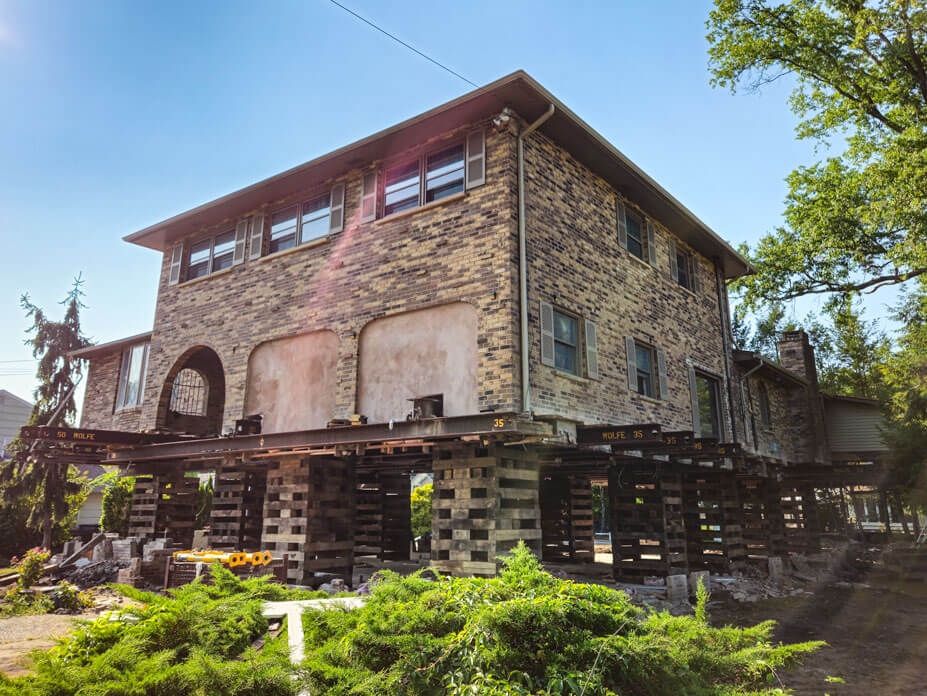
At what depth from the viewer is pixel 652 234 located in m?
16.5

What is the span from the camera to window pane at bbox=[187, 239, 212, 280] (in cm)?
1722

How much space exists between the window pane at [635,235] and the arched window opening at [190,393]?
1416 cm

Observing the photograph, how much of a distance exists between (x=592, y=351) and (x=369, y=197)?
238 inches

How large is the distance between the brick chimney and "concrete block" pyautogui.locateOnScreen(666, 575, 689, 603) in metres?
13.5

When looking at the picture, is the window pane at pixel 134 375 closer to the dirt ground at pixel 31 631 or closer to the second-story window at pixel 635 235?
the dirt ground at pixel 31 631

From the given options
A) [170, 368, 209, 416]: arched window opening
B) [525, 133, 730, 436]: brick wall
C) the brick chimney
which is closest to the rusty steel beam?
[525, 133, 730, 436]: brick wall

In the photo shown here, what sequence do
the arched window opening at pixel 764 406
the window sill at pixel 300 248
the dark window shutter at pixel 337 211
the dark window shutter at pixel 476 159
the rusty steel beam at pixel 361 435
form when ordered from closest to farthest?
the rusty steel beam at pixel 361 435 → the dark window shutter at pixel 476 159 → the dark window shutter at pixel 337 211 → the window sill at pixel 300 248 → the arched window opening at pixel 764 406

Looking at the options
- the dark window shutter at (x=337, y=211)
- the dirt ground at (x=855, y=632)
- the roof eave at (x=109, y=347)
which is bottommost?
the dirt ground at (x=855, y=632)

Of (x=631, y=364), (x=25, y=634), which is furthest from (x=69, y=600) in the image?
(x=631, y=364)

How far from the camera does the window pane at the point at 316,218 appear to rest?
580 inches

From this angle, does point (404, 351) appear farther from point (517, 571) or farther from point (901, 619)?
point (901, 619)

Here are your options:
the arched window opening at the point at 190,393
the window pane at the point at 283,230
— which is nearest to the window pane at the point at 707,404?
the window pane at the point at 283,230

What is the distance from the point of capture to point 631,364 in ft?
47.2

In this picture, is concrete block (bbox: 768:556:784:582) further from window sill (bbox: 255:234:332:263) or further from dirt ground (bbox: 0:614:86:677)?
dirt ground (bbox: 0:614:86:677)
